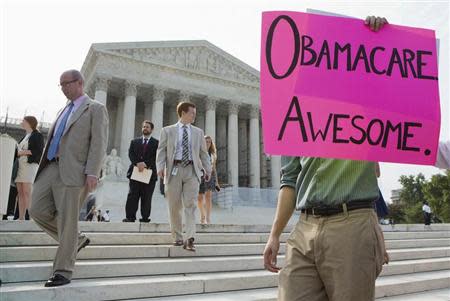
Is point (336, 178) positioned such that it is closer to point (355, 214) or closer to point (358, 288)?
point (355, 214)

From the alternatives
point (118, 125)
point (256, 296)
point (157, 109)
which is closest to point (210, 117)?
point (157, 109)

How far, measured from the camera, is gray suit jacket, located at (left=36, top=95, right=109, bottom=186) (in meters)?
4.60

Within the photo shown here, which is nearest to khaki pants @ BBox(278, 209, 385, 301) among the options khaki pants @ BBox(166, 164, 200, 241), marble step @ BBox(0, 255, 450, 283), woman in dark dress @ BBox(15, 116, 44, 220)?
marble step @ BBox(0, 255, 450, 283)

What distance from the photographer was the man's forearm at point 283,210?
7.84 ft

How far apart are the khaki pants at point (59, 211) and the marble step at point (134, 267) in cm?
49

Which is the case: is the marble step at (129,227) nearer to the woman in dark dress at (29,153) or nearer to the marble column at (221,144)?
the woman in dark dress at (29,153)

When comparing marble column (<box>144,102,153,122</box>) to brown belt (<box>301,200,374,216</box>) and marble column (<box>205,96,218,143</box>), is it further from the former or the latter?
brown belt (<box>301,200,374,216</box>)

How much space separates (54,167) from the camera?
15.4 feet

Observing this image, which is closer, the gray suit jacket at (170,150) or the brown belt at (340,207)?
the brown belt at (340,207)

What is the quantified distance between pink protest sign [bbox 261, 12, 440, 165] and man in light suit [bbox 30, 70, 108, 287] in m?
3.11

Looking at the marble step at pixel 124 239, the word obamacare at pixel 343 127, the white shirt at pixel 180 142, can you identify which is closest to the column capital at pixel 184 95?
the marble step at pixel 124 239

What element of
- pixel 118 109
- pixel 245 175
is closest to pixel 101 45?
pixel 118 109

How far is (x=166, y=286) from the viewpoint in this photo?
15.6 ft

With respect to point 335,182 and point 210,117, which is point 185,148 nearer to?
point 335,182
